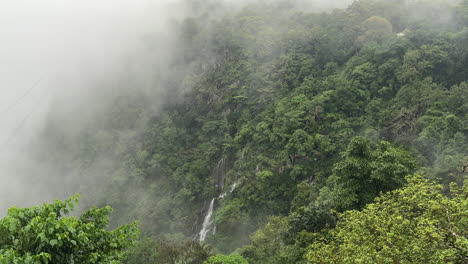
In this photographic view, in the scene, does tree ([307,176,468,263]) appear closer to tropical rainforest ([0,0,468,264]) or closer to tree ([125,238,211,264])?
tropical rainforest ([0,0,468,264])

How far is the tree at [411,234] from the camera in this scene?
8.86 metres

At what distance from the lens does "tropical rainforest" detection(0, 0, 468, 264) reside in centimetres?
1007

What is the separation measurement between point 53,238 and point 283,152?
37.0 metres

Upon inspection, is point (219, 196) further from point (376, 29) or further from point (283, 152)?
point (376, 29)

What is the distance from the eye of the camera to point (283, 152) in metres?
42.3

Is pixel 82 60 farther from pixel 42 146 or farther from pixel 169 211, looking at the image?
pixel 169 211

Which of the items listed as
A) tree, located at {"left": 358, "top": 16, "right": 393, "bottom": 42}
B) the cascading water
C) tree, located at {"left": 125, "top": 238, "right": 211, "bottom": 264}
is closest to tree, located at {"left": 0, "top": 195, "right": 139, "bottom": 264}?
tree, located at {"left": 125, "top": 238, "right": 211, "bottom": 264}

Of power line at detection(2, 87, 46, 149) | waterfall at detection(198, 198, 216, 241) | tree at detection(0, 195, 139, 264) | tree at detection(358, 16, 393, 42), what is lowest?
waterfall at detection(198, 198, 216, 241)

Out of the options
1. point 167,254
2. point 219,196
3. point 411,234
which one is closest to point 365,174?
point 411,234

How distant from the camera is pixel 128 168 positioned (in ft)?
207

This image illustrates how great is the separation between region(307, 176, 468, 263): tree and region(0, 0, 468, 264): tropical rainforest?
6 cm

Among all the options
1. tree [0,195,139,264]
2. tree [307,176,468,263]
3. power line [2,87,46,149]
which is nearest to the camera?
tree [0,195,139,264]

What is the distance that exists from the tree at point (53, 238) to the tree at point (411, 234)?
21.8 feet

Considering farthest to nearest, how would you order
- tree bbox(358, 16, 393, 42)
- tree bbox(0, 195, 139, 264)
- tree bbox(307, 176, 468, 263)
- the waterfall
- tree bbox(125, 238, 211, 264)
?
tree bbox(358, 16, 393, 42) < the waterfall < tree bbox(125, 238, 211, 264) < tree bbox(307, 176, 468, 263) < tree bbox(0, 195, 139, 264)
